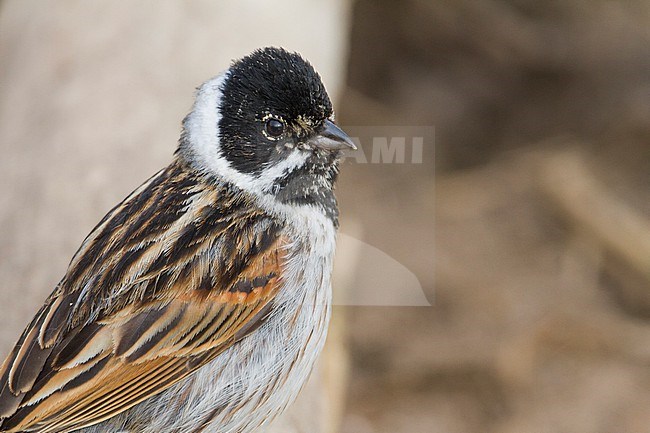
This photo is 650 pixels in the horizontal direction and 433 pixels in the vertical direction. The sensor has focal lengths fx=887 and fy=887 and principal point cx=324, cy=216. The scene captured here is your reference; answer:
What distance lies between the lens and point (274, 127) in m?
2.46

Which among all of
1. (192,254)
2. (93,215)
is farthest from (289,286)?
(93,215)

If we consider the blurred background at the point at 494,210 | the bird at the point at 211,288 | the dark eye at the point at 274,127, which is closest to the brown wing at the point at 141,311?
the bird at the point at 211,288

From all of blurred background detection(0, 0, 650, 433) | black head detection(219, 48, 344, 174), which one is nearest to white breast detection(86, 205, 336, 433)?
black head detection(219, 48, 344, 174)

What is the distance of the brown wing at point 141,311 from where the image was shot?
2.27 meters

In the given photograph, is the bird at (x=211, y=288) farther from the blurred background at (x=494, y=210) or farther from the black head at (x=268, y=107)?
the blurred background at (x=494, y=210)

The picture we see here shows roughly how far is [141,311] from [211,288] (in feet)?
0.66

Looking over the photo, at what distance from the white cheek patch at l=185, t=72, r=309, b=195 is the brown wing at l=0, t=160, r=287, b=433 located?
0.22ft

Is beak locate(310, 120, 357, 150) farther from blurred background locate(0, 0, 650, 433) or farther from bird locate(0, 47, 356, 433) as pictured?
blurred background locate(0, 0, 650, 433)

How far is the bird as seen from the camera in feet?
7.53

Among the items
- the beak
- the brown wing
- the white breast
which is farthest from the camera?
the beak

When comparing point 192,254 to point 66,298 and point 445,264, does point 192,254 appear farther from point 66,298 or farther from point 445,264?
point 445,264

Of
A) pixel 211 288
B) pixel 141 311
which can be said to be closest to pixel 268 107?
pixel 211 288

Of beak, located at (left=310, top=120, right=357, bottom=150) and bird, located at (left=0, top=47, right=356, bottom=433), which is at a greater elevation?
beak, located at (left=310, top=120, right=357, bottom=150)

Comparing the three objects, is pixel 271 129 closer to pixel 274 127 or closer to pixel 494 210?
pixel 274 127
